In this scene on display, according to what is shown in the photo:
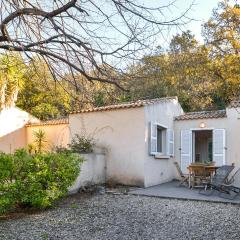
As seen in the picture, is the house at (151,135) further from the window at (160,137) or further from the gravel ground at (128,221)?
the gravel ground at (128,221)

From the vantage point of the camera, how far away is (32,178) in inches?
355

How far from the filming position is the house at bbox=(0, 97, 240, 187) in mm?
13898

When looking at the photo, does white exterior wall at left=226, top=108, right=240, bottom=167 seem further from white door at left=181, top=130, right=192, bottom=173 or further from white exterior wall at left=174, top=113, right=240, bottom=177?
white door at left=181, top=130, right=192, bottom=173

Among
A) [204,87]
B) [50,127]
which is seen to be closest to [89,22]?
[50,127]

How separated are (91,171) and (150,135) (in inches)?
101

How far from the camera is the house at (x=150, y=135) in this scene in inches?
547

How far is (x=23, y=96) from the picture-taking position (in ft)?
80.1

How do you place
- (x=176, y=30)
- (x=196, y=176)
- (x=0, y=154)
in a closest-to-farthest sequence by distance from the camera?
(x=176, y=30)
(x=0, y=154)
(x=196, y=176)

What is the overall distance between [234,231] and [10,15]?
5.46 metres

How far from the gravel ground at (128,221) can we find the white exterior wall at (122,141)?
3155 millimetres

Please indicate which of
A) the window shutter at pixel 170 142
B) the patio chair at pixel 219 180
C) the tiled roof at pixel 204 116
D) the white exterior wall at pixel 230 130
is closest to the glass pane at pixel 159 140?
the window shutter at pixel 170 142

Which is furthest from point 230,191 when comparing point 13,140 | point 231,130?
point 13,140

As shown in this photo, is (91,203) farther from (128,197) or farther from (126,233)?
(126,233)

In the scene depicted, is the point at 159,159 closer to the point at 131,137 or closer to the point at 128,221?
the point at 131,137
